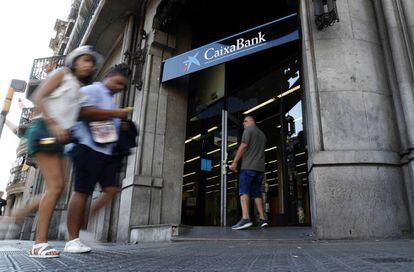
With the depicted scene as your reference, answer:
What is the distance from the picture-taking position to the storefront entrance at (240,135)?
7730 millimetres

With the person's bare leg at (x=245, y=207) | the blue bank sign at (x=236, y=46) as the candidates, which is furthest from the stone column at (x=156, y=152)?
the person's bare leg at (x=245, y=207)

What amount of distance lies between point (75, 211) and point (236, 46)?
4.84 metres

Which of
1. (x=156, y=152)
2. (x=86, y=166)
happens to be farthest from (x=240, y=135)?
(x=86, y=166)

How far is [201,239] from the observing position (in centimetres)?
474

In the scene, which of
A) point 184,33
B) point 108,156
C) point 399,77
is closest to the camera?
point 108,156

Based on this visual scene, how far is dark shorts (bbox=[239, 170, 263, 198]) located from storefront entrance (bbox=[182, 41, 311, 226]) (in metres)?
1.80

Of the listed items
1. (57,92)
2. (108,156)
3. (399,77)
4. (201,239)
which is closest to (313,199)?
(201,239)

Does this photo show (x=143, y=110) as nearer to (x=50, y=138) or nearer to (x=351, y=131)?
(x=351, y=131)

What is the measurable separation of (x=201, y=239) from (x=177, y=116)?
3945 millimetres

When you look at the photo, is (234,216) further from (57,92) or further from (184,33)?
(57,92)

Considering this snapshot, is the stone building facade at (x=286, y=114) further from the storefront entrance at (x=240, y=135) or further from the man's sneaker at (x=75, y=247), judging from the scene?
the man's sneaker at (x=75, y=247)

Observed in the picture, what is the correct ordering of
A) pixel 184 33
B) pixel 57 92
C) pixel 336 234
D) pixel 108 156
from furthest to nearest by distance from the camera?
pixel 184 33 → pixel 336 234 → pixel 108 156 → pixel 57 92

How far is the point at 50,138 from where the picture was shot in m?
2.69

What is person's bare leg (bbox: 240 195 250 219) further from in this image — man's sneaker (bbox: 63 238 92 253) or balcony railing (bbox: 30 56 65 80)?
balcony railing (bbox: 30 56 65 80)
